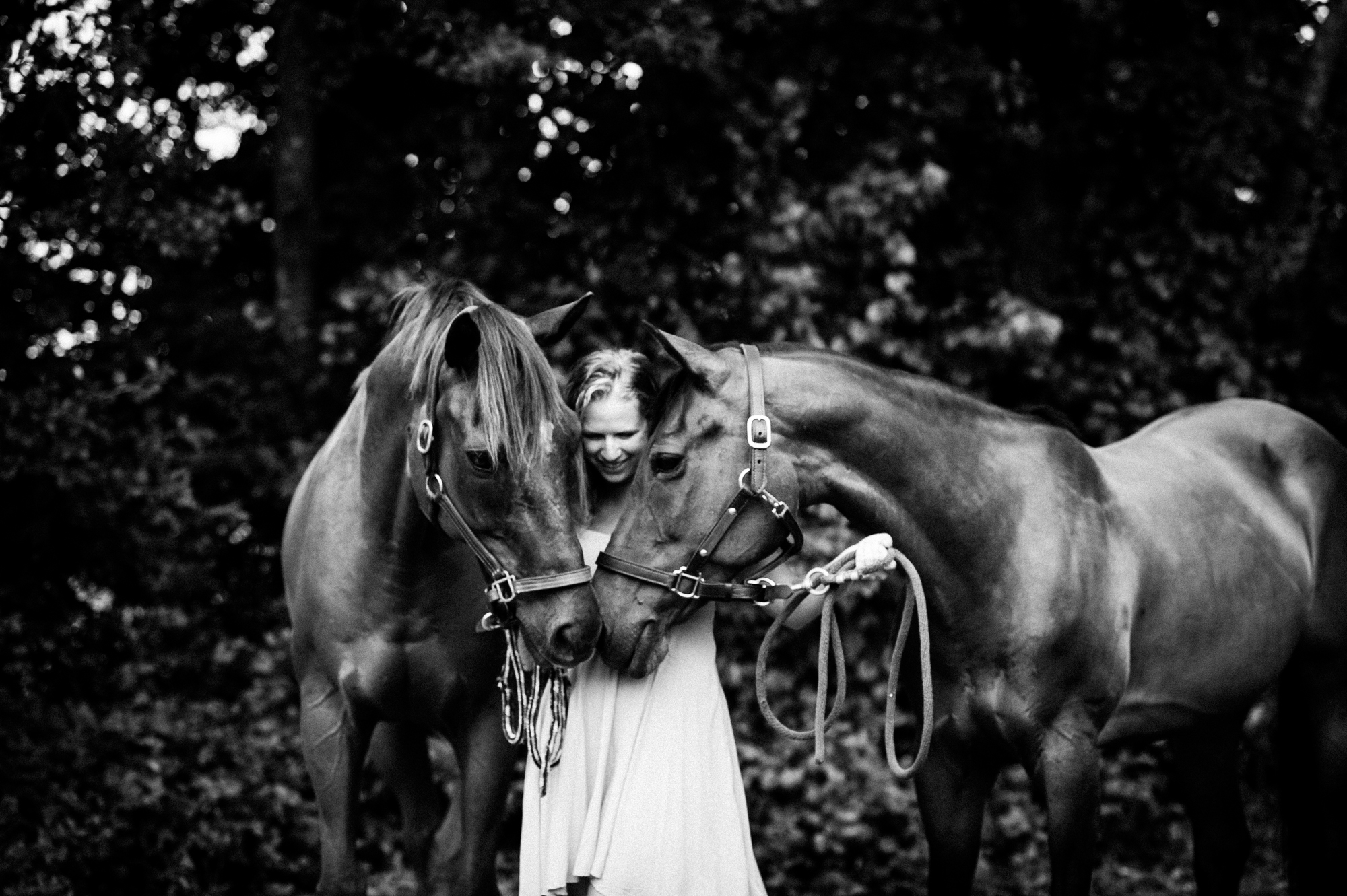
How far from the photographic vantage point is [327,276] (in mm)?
7035

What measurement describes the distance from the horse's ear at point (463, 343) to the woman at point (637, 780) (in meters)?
0.34

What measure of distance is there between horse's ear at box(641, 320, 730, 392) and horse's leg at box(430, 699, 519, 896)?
1.16 meters

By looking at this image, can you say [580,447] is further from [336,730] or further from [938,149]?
[938,149]

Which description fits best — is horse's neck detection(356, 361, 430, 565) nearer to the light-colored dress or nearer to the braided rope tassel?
the braided rope tassel

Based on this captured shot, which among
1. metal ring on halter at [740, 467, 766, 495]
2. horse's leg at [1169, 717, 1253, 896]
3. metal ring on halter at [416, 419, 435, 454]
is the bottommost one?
horse's leg at [1169, 717, 1253, 896]

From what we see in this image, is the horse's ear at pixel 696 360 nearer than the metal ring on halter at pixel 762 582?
Yes

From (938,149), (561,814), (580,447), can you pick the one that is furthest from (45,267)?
(938,149)

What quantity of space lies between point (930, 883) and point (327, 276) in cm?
481

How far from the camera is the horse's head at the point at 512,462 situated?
3047mm

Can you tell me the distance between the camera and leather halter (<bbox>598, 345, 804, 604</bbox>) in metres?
3.14

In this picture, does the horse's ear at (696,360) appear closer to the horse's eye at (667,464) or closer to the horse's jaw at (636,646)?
the horse's eye at (667,464)

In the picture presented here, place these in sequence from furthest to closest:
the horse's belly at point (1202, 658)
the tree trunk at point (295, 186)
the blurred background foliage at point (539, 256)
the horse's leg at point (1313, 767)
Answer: the tree trunk at point (295, 186)
the blurred background foliage at point (539, 256)
the horse's leg at point (1313, 767)
the horse's belly at point (1202, 658)

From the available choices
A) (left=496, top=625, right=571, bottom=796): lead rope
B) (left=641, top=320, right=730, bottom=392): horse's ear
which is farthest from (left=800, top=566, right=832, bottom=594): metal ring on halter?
(left=496, top=625, right=571, bottom=796): lead rope

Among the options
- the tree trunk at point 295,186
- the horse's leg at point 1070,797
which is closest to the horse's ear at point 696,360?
the horse's leg at point 1070,797
